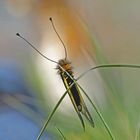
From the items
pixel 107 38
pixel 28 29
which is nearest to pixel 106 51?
pixel 107 38

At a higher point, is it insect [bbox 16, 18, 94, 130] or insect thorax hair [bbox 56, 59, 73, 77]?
insect thorax hair [bbox 56, 59, 73, 77]

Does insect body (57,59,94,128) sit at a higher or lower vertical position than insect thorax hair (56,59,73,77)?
lower

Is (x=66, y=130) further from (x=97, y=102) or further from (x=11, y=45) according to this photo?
(x=11, y=45)

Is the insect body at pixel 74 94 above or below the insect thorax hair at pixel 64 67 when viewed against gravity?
below
